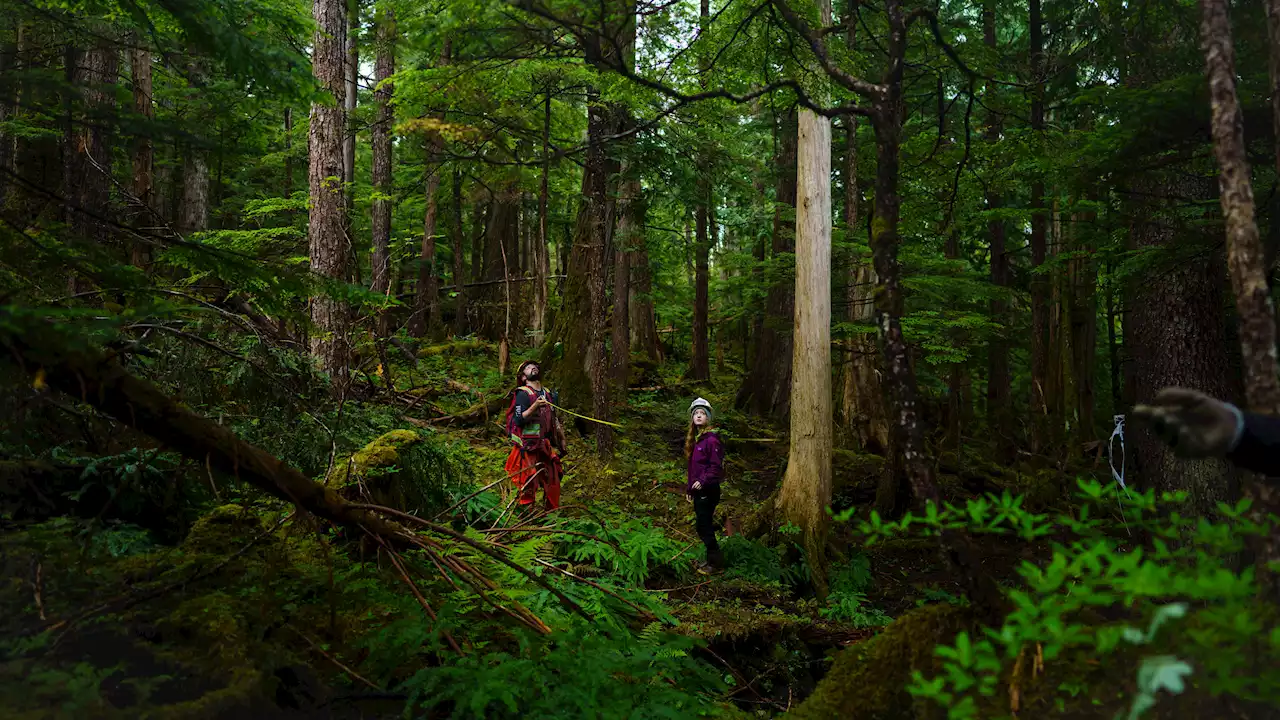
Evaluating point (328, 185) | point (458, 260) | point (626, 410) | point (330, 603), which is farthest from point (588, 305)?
point (330, 603)

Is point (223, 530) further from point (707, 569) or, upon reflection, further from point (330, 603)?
point (707, 569)

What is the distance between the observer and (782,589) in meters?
8.44

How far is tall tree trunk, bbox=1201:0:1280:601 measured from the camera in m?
3.78

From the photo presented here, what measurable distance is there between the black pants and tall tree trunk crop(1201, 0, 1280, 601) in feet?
17.4

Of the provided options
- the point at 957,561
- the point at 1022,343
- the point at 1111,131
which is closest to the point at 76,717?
the point at 957,561

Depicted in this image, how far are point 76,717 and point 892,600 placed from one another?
8.77 metres

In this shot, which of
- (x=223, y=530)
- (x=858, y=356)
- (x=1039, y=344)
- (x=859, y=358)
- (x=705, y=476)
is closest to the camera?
(x=223, y=530)

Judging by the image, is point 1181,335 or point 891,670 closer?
point 891,670

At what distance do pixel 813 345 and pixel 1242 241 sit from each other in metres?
5.19

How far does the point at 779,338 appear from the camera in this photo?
53.6ft

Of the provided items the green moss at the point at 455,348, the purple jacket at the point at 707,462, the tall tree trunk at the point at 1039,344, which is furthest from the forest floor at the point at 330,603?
the green moss at the point at 455,348

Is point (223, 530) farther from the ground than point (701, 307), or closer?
closer

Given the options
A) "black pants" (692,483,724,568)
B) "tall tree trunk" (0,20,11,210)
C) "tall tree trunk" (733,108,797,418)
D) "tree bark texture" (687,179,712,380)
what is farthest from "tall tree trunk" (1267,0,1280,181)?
"tree bark texture" (687,179,712,380)

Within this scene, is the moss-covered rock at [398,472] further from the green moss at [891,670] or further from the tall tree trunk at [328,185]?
the green moss at [891,670]
